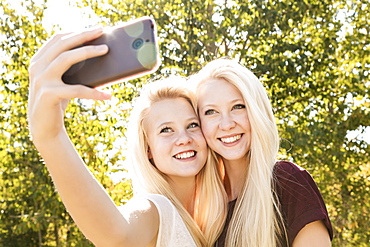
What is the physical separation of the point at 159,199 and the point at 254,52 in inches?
290

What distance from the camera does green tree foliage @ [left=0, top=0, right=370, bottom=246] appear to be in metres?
8.78

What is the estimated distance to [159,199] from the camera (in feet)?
7.27

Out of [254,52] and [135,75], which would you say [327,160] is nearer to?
[254,52]

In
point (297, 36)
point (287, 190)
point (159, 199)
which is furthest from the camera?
point (297, 36)

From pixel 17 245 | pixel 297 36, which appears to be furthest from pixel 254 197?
pixel 17 245

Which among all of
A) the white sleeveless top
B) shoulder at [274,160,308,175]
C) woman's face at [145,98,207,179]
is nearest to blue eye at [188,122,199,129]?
woman's face at [145,98,207,179]

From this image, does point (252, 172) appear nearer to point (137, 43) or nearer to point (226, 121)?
point (226, 121)

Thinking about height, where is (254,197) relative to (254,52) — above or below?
below

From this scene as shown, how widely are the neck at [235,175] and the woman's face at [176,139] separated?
19cm

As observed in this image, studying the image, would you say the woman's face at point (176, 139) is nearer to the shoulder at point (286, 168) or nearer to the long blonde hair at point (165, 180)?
the long blonde hair at point (165, 180)

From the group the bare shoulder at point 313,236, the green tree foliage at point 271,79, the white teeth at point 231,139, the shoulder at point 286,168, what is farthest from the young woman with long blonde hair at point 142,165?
the green tree foliage at point 271,79

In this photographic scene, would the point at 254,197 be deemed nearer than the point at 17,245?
Yes

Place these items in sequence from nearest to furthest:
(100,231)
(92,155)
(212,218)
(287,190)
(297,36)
A: (100,231) < (287,190) < (212,218) < (92,155) < (297,36)

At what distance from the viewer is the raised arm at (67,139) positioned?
1.32m
